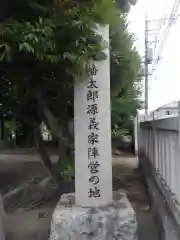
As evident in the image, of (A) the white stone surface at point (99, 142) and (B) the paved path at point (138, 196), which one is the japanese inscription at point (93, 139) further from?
(B) the paved path at point (138, 196)

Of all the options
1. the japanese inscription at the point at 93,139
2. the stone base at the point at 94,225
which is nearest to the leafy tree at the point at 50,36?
the japanese inscription at the point at 93,139

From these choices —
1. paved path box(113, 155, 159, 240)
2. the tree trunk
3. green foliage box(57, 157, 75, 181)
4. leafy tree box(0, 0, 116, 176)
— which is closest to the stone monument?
leafy tree box(0, 0, 116, 176)

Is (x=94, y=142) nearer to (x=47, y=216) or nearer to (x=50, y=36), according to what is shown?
(x=50, y=36)

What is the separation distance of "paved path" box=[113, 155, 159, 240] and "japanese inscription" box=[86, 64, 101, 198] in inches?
46.9

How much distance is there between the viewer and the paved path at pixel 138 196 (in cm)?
545

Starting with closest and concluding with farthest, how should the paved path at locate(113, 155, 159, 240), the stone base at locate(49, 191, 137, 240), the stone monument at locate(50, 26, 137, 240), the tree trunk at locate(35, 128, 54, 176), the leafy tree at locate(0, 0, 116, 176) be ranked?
the leafy tree at locate(0, 0, 116, 176) → the stone base at locate(49, 191, 137, 240) → the stone monument at locate(50, 26, 137, 240) → the paved path at locate(113, 155, 159, 240) → the tree trunk at locate(35, 128, 54, 176)

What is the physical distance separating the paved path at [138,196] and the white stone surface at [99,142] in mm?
1136

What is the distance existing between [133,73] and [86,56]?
3235mm

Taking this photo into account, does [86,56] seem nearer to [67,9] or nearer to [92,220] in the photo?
[67,9]

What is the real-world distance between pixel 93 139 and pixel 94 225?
0.93 meters

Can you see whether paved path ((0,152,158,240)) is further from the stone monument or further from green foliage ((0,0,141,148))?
green foliage ((0,0,141,148))

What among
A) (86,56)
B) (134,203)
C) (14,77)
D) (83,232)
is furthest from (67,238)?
(134,203)

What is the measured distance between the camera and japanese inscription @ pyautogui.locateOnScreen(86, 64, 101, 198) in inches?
180

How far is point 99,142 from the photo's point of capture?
459 centimetres
